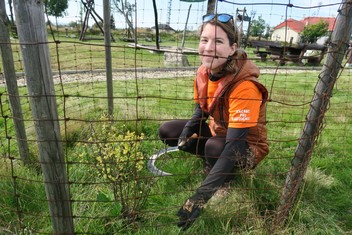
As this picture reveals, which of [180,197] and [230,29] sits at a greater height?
[230,29]

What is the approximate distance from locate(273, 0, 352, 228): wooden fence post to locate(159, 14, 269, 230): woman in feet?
1.00

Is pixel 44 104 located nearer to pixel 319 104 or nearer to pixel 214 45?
pixel 214 45

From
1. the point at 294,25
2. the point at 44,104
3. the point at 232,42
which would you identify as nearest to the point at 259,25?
the point at 232,42

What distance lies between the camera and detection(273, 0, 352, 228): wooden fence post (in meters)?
1.72

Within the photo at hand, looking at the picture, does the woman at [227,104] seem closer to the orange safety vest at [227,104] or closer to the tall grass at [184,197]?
the orange safety vest at [227,104]

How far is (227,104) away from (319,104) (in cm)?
61

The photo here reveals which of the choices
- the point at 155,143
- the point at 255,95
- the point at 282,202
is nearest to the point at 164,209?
the point at 282,202

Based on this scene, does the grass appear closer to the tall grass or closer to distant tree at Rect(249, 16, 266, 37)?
the tall grass

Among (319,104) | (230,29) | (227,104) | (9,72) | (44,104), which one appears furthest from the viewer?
(9,72)

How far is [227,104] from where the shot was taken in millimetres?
2199

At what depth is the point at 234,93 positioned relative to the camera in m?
2.02

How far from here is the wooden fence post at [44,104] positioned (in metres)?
1.19

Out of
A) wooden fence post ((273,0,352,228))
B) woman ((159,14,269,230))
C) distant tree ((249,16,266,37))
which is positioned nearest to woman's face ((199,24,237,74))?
woman ((159,14,269,230))

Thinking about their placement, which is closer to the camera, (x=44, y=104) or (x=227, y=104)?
(x=44, y=104)
